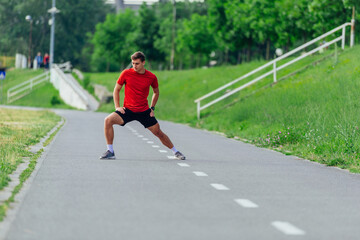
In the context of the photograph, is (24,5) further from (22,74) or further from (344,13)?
(344,13)

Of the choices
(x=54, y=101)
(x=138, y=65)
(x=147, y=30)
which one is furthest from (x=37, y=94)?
(x=138, y=65)

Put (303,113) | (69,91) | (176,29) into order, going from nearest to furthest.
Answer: (303,113) < (69,91) < (176,29)

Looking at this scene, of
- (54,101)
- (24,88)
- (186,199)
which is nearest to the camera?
(186,199)

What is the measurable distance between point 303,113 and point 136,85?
26.6ft

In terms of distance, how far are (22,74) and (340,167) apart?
6794cm

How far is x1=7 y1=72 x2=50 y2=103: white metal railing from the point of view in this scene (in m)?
65.8

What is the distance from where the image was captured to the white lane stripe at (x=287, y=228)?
22.6 feet

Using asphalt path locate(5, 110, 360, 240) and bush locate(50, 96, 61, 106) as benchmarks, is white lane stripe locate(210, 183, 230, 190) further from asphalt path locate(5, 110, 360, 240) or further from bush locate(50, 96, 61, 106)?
bush locate(50, 96, 61, 106)

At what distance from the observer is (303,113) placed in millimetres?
21062

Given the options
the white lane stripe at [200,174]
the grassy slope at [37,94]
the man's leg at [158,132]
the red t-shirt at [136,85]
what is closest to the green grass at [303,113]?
the white lane stripe at [200,174]

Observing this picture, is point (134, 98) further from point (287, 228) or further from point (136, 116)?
point (287, 228)

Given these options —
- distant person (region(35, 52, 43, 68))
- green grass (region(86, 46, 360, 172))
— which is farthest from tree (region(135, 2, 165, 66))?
green grass (region(86, 46, 360, 172))

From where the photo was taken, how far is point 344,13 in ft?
130

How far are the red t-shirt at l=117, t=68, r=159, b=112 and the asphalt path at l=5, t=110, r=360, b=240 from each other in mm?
1021
